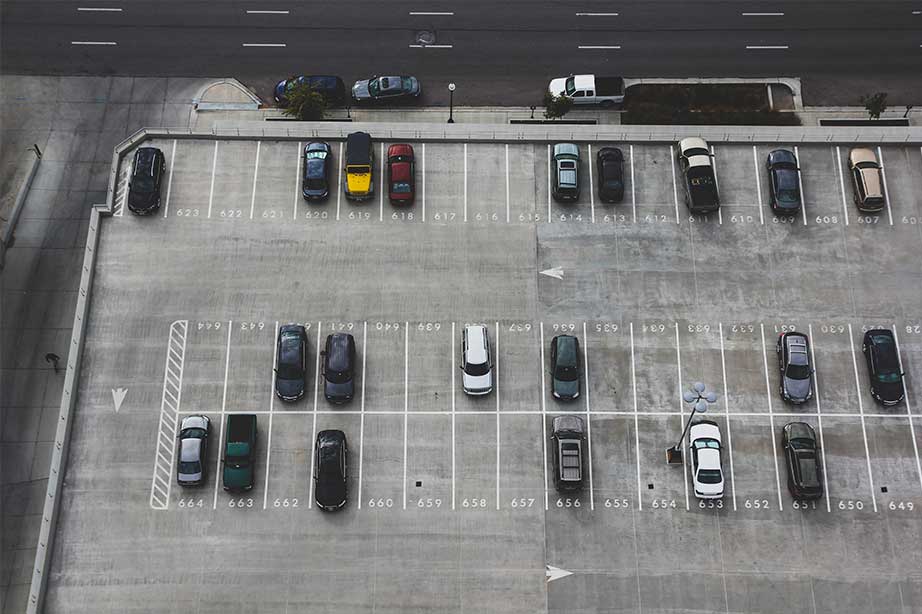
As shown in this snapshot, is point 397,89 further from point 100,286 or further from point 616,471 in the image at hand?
point 616,471

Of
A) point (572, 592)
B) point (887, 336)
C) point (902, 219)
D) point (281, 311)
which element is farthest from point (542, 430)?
point (902, 219)

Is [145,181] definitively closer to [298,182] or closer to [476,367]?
[298,182]

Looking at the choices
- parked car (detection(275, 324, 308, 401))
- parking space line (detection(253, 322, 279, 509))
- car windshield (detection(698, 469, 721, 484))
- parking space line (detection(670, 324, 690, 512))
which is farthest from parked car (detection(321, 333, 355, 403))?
car windshield (detection(698, 469, 721, 484))

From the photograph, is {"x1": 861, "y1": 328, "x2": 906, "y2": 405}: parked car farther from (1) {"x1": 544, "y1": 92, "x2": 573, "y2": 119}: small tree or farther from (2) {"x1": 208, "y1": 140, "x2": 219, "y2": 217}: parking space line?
(2) {"x1": 208, "y1": 140, "x2": 219, "y2": 217}: parking space line

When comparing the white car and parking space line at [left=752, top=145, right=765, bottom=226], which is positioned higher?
parking space line at [left=752, top=145, right=765, bottom=226]

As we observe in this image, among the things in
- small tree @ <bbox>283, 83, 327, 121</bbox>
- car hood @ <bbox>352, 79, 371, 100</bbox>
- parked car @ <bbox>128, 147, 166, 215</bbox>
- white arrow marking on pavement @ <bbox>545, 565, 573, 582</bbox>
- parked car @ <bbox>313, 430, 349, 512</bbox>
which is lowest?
white arrow marking on pavement @ <bbox>545, 565, 573, 582</bbox>

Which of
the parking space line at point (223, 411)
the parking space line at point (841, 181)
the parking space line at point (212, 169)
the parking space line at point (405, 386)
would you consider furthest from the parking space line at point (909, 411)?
the parking space line at point (212, 169)
